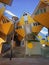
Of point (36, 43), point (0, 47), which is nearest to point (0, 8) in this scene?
point (0, 47)

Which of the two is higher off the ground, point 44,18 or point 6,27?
point 44,18

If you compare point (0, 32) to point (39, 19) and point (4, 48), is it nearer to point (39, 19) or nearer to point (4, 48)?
point (39, 19)

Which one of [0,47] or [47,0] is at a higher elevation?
[47,0]

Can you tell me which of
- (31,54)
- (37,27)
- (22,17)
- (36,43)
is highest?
(22,17)

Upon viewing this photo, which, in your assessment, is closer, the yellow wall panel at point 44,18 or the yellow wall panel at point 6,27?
the yellow wall panel at point 44,18

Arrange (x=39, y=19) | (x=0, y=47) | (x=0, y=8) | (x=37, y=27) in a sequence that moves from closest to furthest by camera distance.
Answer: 1. (x=0, y=47)
2. (x=39, y=19)
3. (x=0, y=8)
4. (x=37, y=27)

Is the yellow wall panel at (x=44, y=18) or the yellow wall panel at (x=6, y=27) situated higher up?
the yellow wall panel at (x=44, y=18)

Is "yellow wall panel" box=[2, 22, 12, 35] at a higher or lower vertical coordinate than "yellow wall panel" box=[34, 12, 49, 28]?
lower

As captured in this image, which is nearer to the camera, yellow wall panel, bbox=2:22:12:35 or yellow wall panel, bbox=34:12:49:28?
yellow wall panel, bbox=34:12:49:28

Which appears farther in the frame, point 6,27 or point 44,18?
point 6,27

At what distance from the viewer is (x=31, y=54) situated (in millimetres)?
20172

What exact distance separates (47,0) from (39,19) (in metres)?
6.11

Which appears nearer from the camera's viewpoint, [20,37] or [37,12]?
[37,12]

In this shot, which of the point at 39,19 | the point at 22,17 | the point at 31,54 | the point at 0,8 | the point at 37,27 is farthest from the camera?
the point at 22,17
